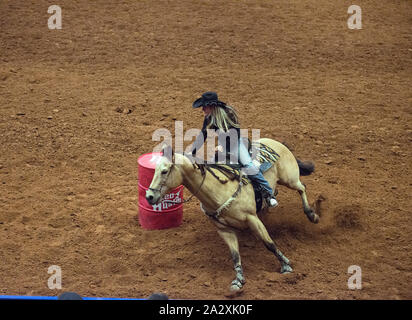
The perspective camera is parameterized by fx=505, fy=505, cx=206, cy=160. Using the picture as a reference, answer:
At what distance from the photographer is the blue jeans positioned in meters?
6.21

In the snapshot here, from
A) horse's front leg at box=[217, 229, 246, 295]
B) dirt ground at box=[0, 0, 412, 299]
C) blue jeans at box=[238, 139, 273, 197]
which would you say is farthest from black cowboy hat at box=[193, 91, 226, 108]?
dirt ground at box=[0, 0, 412, 299]

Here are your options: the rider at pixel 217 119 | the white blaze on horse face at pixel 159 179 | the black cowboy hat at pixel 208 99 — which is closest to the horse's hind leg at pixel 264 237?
the rider at pixel 217 119

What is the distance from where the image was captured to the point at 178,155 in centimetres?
568

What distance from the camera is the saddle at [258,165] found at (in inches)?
239

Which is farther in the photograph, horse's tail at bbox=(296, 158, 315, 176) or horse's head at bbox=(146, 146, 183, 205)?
horse's tail at bbox=(296, 158, 315, 176)

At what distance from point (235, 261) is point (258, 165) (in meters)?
1.23

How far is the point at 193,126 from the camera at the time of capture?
10180 mm

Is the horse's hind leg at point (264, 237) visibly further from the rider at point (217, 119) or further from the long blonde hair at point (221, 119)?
the long blonde hair at point (221, 119)

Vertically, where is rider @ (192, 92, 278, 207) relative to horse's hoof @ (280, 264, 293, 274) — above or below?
above

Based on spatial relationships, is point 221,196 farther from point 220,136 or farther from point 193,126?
point 193,126

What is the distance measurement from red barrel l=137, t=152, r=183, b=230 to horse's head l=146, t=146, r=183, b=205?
1.23m

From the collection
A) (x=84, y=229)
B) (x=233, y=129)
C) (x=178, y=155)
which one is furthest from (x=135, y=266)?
(x=233, y=129)

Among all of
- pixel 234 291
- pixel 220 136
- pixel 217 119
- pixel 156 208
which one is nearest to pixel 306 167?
pixel 220 136

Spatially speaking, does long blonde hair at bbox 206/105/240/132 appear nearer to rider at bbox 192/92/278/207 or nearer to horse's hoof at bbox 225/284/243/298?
rider at bbox 192/92/278/207
